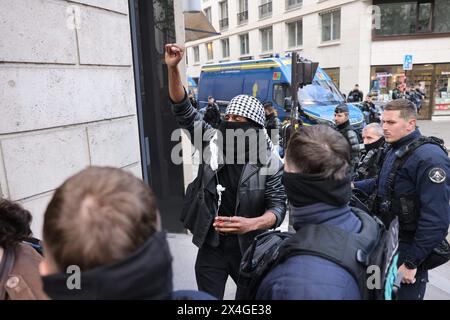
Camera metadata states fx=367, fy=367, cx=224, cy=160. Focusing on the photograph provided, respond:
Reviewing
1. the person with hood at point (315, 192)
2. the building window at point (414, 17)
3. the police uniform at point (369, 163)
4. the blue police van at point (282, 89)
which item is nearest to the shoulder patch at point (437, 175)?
the person with hood at point (315, 192)

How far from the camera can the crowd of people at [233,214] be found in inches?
31.3

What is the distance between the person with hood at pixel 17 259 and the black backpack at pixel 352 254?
80 cm

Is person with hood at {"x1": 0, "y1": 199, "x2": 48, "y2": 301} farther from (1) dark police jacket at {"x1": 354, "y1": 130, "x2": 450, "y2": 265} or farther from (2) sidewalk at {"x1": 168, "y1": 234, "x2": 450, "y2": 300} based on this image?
(1) dark police jacket at {"x1": 354, "y1": 130, "x2": 450, "y2": 265}

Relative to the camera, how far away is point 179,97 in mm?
2508

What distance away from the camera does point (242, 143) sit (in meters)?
2.36

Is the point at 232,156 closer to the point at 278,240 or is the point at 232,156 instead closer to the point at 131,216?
the point at 278,240

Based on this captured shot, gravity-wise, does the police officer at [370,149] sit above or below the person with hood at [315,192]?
below

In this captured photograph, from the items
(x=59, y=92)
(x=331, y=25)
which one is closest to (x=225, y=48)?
(x=331, y=25)

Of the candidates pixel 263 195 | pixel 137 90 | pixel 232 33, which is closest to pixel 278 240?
pixel 263 195

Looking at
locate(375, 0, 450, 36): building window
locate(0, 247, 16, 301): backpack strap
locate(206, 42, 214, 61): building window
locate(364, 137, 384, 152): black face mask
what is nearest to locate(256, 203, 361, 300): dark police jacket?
locate(0, 247, 16, 301): backpack strap

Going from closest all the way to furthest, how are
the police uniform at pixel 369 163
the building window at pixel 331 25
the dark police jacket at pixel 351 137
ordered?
1. the police uniform at pixel 369 163
2. the dark police jacket at pixel 351 137
3. the building window at pixel 331 25

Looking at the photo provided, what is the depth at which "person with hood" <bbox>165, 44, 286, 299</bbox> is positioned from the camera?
235cm

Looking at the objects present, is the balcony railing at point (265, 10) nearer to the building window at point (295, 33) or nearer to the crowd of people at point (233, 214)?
the building window at point (295, 33)

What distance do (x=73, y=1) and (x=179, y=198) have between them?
2.77 metres
